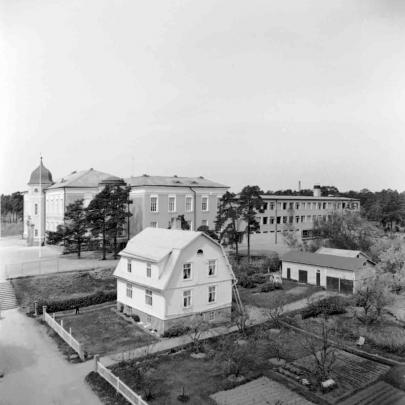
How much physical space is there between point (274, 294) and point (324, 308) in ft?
16.6

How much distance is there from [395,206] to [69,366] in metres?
45.4

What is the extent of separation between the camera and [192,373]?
1527 centimetres

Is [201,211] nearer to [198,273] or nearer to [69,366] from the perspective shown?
[198,273]

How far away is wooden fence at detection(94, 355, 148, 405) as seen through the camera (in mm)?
12719

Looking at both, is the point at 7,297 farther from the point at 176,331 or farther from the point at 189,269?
the point at 189,269

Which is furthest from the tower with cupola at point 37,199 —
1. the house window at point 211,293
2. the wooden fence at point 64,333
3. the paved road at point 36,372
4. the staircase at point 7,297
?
the house window at point 211,293

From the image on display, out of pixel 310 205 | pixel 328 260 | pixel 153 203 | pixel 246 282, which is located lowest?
pixel 246 282

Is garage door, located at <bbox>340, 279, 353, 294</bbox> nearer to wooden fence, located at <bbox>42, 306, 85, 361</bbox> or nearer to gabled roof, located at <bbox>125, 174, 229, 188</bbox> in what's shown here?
gabled roof, located at <bbox>125, 174, 229, 188</bbox>

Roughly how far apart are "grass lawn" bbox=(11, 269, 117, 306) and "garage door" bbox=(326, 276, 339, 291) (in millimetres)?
15705

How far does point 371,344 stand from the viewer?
1808 cm

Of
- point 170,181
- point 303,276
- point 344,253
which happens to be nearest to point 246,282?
point 303,276

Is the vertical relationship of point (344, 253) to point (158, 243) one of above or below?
below

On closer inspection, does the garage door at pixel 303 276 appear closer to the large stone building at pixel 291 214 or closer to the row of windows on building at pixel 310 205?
the large stone building at pixel 291 214

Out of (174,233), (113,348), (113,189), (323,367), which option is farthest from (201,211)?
(323,367)
